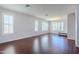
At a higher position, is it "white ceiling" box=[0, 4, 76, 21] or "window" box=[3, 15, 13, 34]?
"white ceiling" box=[0, 4, 76, 21]

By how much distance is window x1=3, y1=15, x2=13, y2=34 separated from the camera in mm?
4090

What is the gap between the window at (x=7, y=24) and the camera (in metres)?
4.09

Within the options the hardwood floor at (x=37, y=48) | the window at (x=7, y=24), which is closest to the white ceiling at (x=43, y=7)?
the window at (x=7, y=24)

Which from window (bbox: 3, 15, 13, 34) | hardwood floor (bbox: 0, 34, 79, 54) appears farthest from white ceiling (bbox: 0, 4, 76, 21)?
hardwood floor (bbox: 0, 34, 79, 54)

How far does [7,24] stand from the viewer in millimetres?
4195

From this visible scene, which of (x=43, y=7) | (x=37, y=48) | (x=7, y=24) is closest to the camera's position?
(x=37, y=48)

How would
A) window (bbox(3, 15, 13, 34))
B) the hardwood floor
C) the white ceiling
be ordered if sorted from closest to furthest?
the hardwood floor
the white ceiling
window (bbox(3, 15, 13, 34))

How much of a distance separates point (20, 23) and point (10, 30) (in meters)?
0.76

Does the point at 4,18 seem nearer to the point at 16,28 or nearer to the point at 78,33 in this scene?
the point at 16,28

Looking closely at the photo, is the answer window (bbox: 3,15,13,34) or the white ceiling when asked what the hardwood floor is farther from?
the white ceiling

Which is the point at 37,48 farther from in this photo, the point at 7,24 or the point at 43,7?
the point at 7,24

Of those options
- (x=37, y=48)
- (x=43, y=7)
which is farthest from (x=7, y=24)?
(x=37, y=48)

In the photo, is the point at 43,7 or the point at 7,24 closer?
the point at 43,7

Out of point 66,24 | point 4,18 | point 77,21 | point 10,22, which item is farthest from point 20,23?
point 77,21
